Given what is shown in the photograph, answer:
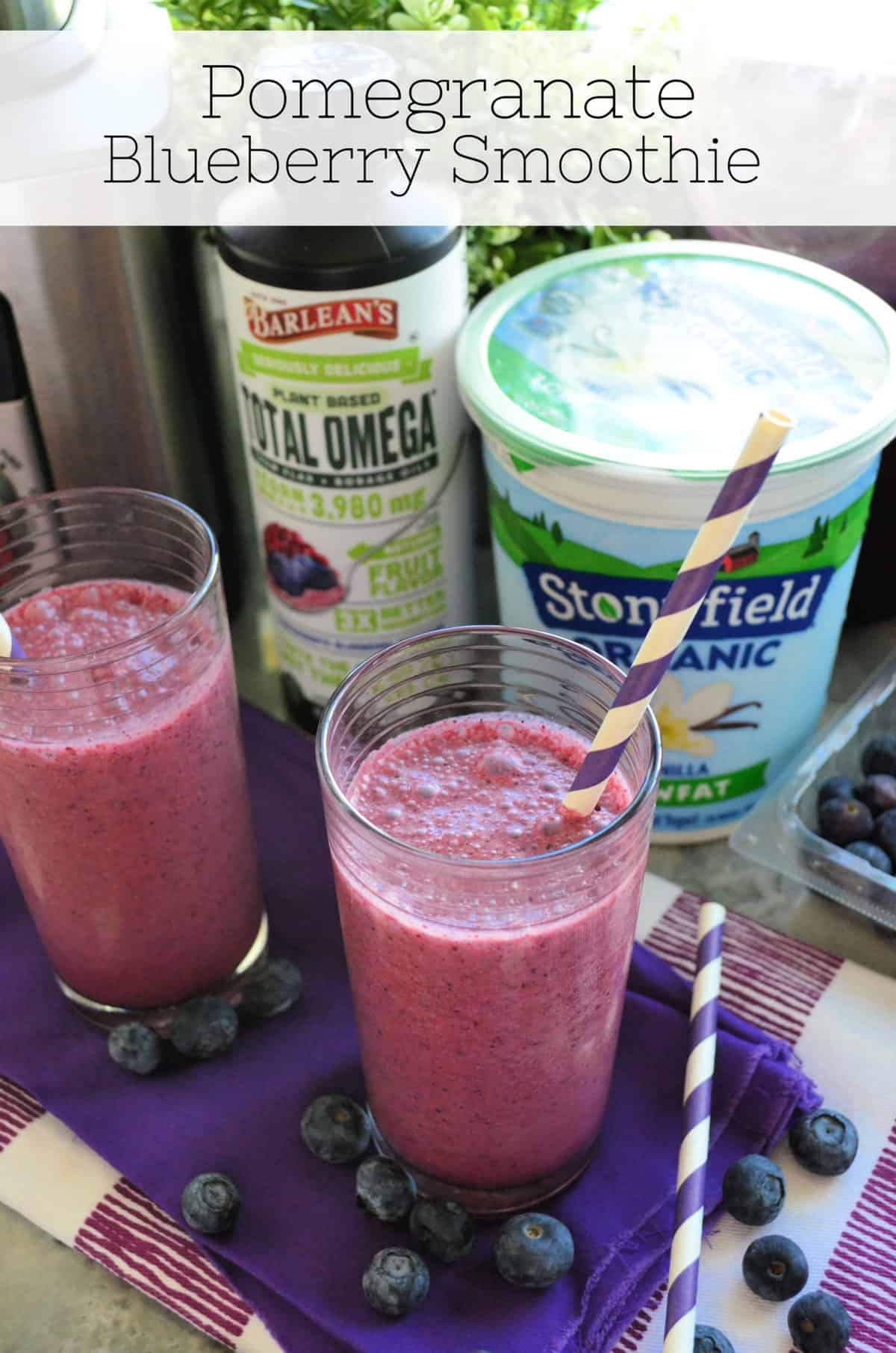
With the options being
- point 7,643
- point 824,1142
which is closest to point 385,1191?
point 824,1142

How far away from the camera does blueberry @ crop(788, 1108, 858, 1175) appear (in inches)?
34.8

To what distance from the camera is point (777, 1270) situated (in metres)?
0.82

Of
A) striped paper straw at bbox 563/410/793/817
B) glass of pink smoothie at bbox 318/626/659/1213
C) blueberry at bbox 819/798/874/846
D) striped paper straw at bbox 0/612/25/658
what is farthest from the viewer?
blueberry at bbox 819/798/874/846

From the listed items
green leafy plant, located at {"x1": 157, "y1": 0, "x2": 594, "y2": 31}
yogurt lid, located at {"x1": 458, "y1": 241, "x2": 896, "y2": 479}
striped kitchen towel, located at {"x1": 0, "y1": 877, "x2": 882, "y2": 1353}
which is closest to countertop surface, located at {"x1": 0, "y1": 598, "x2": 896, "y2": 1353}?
striped kitchen towel, located at {"x1": 0, "y1": 877, "x2": 882, "y2": 1353}

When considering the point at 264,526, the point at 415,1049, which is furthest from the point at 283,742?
the point at 415,1049

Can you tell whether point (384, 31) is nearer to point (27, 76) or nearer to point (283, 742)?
point (27, 76)

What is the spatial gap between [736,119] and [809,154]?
75 millimetres

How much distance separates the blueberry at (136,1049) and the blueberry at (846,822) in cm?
52

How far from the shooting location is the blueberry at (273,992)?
100cm

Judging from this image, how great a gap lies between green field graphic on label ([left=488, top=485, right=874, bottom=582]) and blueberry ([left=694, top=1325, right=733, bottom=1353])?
50 centimetres

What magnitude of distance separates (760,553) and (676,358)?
0.61 feet

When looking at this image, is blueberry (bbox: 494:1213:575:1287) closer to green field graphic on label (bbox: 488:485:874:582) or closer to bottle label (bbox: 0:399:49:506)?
green field graphic on label (bbox: 488:485:874:582)

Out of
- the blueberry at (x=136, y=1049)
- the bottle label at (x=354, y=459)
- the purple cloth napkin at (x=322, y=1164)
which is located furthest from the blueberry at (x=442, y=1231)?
the bottle label at (x=354, y=459)

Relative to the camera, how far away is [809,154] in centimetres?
113
